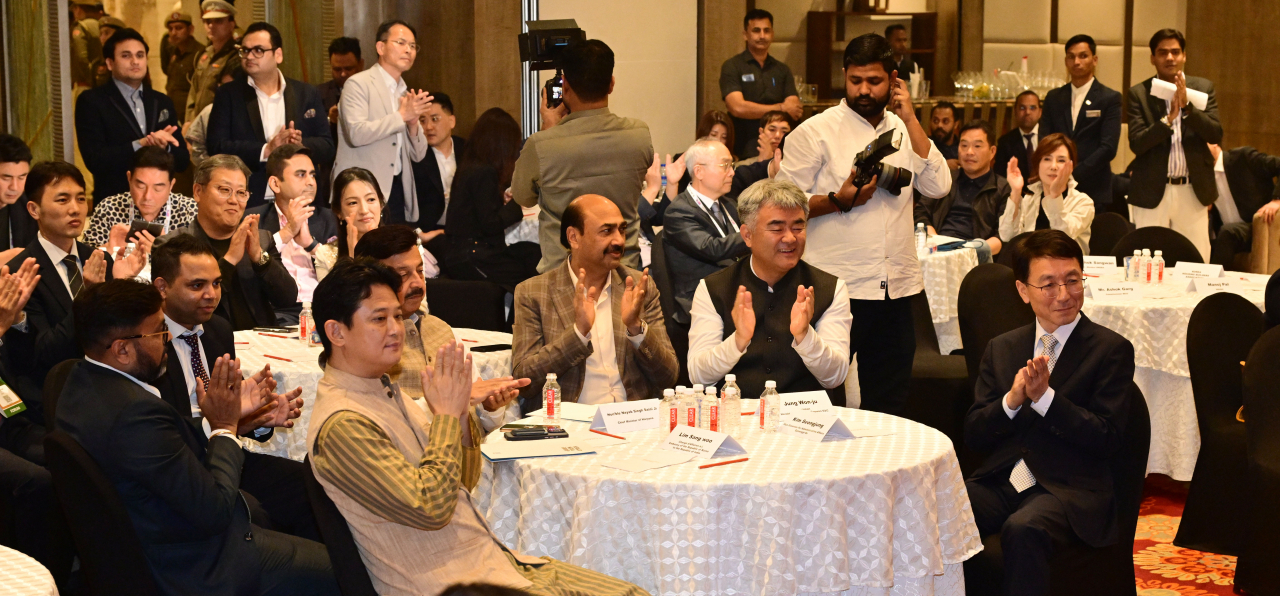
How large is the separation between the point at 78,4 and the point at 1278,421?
6.95 meters

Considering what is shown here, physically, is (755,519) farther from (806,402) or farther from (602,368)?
(602,368)

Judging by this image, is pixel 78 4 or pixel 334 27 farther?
pixel 334 27

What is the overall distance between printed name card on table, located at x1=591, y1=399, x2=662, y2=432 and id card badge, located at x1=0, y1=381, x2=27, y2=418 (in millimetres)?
1786

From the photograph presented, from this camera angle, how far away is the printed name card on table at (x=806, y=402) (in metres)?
3.37

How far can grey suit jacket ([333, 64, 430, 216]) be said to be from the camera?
7004mm

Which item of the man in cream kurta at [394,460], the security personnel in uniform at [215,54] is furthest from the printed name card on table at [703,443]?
the security personnel in uniform at [215,54]

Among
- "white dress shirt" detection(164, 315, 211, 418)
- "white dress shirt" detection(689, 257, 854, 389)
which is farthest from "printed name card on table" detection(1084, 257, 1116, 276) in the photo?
"white dress shirt" detection(164, 315, 211, 418)

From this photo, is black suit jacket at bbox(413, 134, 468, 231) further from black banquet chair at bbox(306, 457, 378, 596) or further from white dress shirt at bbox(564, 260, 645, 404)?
black banquet chair at bbox(306, 457, 378, 596)

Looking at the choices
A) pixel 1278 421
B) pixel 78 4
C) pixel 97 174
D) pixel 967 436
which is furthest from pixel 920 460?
pixel 78 4

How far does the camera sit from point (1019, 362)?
12.1 feet

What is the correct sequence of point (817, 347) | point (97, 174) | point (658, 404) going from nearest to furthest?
1. point (658, 404)
2. point (817, 347)
3. point (97, 174)

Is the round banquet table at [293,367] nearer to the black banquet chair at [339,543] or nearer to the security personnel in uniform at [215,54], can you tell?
the black banquet chair at [339,543]

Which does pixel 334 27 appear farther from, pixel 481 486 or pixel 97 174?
pixel 481 486

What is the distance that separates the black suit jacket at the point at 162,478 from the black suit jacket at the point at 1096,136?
278 inches
